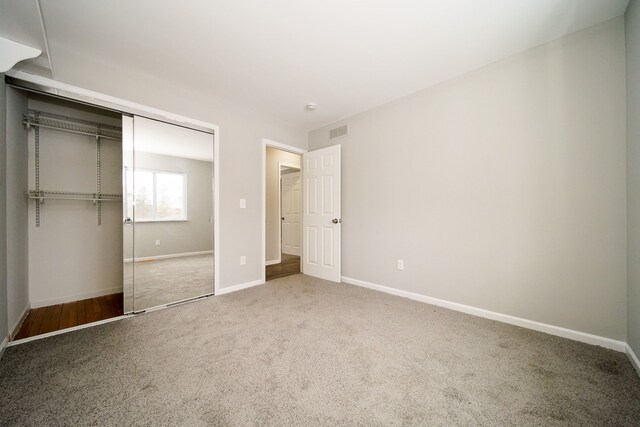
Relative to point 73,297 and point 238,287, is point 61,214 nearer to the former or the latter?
point 73,297

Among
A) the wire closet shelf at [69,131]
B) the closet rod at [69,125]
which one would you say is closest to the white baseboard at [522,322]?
the wire closet shelf at [69,131]

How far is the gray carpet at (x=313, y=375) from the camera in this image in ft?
4.23

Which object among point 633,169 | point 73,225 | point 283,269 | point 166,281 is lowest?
point 283,269

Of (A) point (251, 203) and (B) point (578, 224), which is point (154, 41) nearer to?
(A) point (251, 203)

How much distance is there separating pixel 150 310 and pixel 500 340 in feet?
11.1

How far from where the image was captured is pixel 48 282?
8.84 ft

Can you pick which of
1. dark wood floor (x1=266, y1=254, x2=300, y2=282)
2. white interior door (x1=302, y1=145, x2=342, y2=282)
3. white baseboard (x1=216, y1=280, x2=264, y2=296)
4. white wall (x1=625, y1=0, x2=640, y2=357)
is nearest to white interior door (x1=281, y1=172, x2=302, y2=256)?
dark wood floor (x1=266, y1=254, x2=300, y2=282)

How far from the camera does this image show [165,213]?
294cm

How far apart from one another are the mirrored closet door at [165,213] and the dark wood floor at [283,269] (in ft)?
4.06

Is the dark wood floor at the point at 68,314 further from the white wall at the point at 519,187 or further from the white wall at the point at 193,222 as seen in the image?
the white wall at the point at 519,187

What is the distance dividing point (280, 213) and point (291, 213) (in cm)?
93

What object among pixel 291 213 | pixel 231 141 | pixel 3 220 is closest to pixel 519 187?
pixel 231 141

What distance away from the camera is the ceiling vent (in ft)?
12.4

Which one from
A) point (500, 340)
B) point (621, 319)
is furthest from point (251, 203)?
point (621, 319)
